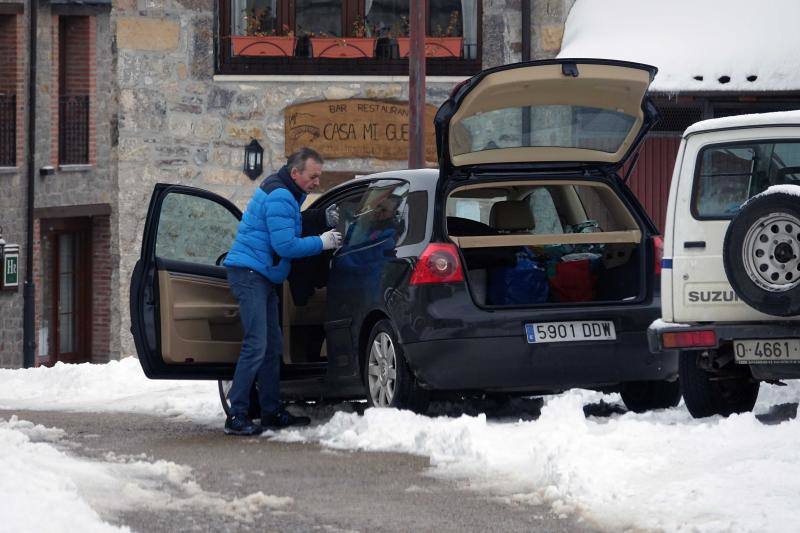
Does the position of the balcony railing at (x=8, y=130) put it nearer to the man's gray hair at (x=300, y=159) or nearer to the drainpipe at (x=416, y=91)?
the drainpipe at (x=416, y=91)

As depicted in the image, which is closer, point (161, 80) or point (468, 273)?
point (468, 273)

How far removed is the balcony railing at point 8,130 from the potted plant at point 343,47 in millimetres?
13884

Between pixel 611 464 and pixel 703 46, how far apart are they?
1309cm

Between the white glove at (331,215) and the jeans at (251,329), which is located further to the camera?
the white glove at (331,215)

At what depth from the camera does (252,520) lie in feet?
27.4

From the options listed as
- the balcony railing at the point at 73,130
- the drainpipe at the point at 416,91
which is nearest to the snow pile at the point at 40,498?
the drainpipe at the point at 416,91

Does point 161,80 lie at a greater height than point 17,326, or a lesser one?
greater

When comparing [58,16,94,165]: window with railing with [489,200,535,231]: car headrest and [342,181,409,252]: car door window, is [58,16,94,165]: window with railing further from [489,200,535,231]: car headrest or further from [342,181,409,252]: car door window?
A: [489,200,535,231]: car headrest

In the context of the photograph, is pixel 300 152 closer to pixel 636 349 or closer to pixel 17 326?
pixel 636 349

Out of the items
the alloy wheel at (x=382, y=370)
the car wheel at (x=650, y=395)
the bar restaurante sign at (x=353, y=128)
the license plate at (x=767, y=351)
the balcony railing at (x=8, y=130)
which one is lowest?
the car wheel at (x=650, y=395)

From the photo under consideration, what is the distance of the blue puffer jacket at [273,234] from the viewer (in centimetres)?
1182

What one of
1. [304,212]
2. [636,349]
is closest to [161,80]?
[304,212]

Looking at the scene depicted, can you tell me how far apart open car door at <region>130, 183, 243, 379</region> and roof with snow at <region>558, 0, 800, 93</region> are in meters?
9.53

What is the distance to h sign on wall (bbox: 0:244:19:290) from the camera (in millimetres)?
34000
